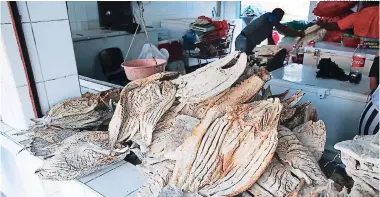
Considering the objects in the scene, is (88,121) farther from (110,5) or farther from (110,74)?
(110,5)

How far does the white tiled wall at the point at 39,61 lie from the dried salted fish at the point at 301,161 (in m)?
1.00

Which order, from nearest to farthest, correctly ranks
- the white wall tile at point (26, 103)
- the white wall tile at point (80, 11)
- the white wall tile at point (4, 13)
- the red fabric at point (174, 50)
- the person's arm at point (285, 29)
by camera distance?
the white wall tile at point (4, 13) < the white wall tile at point (26, 103) < the white wall tile at point (80, 11) < the person's arm at point (285, 29) < the red fabric at point (174, 50)

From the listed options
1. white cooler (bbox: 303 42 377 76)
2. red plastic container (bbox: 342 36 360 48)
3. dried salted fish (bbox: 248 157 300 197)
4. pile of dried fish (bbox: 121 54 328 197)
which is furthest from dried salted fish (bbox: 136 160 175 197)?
red plastic container (bbox: 342 36 360 48)

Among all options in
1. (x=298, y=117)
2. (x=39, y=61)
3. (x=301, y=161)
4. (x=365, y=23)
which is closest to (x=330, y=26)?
(x=365, y=23)

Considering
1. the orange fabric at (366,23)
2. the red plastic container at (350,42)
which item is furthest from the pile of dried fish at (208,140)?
the red plastic container at (350,42)

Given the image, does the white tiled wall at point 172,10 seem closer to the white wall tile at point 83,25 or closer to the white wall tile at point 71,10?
the white wall tile at point 83,25

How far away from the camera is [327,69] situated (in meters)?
2.05

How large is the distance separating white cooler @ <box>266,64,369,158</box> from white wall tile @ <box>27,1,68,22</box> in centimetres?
133

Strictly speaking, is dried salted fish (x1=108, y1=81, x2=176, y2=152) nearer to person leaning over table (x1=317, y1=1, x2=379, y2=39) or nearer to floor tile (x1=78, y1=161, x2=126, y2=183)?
floor tile (x1=78, y1=161, x2=126, y2=183)

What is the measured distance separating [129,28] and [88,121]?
246cm

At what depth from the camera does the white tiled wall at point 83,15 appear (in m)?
3.39

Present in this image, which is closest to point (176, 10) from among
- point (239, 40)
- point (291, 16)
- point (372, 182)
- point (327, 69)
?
point (239, 40)

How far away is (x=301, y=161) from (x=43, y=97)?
1.10 metres

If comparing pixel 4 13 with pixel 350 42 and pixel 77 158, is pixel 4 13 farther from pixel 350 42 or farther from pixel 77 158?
pixel 350 42
